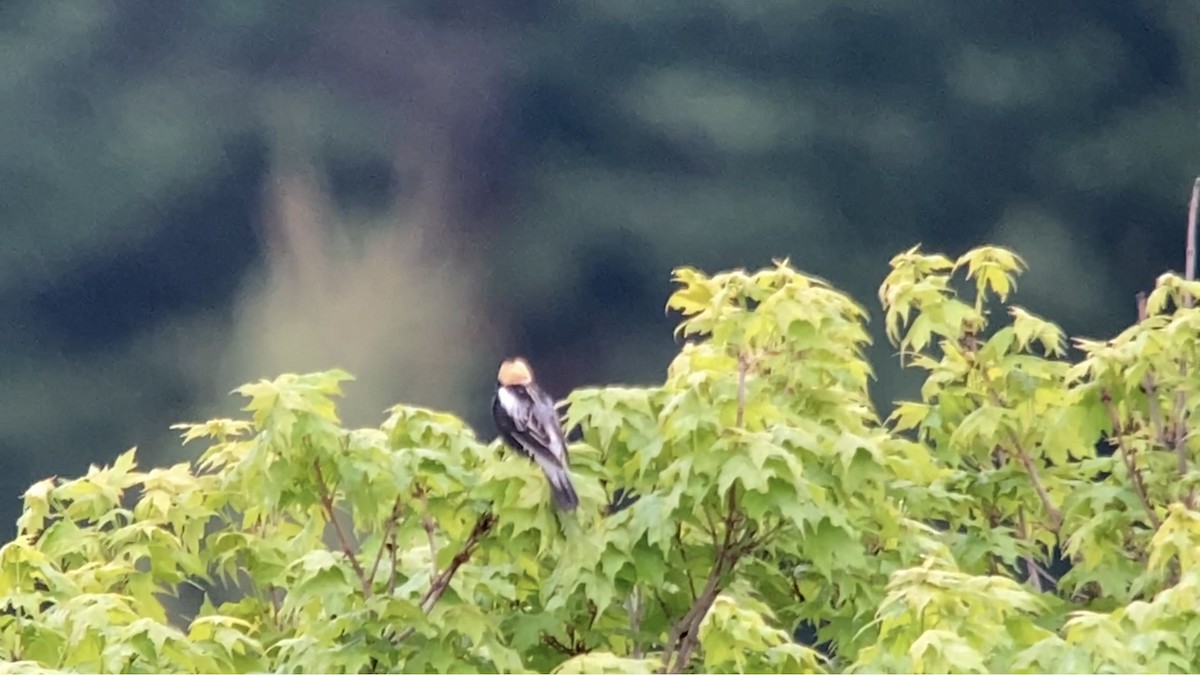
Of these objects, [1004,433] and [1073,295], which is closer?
[1004,433]

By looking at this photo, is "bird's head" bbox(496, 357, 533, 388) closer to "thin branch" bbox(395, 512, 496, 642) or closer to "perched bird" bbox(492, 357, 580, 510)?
"perched bird" bbox(492, 357, 580, 510)

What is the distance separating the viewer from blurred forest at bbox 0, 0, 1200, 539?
413 cm

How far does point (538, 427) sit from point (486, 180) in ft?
6.44

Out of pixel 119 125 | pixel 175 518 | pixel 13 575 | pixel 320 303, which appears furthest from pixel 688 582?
pixel 119 125

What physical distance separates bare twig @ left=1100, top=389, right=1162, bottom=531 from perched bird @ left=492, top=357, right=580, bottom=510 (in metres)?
1.01

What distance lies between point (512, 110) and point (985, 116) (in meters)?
1.42

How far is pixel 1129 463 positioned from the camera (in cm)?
266

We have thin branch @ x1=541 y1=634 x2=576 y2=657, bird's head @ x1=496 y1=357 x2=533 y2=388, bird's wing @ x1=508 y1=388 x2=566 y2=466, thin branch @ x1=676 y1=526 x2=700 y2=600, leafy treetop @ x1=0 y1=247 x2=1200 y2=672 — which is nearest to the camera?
leafy treetop @ x1=0 y1=247 x2=1200 y2=672

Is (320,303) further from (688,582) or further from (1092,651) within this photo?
(1092,651)

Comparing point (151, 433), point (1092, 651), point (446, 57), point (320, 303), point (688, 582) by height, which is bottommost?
point (1092, 651)

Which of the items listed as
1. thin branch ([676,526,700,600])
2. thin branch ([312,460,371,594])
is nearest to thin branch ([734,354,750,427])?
thin branch ([676,526,700,600])

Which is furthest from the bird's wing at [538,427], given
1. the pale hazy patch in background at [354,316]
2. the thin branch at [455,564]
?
the pale hazy patch in background at [354,316]

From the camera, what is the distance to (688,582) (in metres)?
2.52

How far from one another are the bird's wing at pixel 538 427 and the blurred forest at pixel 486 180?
1637 millimetres
